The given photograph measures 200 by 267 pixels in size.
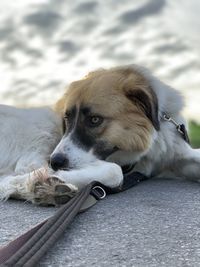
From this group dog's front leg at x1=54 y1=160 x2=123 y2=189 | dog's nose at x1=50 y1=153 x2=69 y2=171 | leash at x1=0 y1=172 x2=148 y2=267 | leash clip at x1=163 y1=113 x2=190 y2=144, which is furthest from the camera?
leash clip at x1=163 y1=113 x2=190 y2=144

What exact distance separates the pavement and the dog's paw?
0.26ft

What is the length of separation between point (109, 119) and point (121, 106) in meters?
0.17

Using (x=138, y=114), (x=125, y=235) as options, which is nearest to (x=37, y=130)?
(x=138, y=114)

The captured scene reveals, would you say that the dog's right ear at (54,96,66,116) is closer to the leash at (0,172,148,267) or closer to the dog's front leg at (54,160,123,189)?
the dog's front leg at (54,160,123,189)

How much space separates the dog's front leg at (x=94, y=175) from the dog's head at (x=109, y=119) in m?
0.20

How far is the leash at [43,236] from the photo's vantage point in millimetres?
2398

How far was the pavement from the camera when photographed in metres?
2.71

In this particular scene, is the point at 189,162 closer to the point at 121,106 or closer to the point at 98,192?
the point at 121,106

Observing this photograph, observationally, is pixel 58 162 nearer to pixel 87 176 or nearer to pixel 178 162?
pixel 87 176

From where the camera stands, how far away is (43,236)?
273cm

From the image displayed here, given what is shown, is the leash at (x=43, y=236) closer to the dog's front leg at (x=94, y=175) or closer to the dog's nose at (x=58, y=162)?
the dog's front leg at (x=94, y=175)

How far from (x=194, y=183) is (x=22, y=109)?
1860 millimetres

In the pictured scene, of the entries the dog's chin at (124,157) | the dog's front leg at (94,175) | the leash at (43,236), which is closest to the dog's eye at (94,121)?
the dog's chin at (124,157)

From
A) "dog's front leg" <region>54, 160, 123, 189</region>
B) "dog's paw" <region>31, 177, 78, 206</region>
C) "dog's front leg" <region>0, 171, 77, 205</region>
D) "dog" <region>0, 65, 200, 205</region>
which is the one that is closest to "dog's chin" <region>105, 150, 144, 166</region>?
"dog" <region>0, 65, 200, 205</region>
